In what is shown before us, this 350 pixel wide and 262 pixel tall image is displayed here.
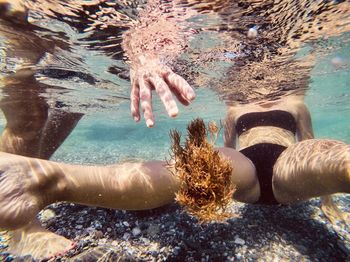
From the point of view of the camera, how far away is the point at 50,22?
5000mm

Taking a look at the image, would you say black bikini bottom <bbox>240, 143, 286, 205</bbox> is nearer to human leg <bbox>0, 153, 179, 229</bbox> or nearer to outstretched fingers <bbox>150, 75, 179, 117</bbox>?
human leg <bbox>0, 153, 179, 229</bbox>

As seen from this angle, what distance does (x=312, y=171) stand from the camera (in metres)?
3.65

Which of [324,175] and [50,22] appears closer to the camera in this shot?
[324,175]

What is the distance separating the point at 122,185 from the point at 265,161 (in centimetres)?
330

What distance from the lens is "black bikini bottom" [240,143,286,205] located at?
506 cm

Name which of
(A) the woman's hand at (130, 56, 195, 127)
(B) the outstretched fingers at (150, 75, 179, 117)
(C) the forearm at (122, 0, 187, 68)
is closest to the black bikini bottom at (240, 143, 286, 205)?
(A) the woman's hand at (130, 56, 195, 127)

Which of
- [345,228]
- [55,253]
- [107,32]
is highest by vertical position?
[107,32]

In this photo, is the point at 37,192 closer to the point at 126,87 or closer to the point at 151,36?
the point at 151,36

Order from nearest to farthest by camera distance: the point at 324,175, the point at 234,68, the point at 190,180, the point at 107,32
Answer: the point at 190,180, the point at 324,175, the point at 107,32, the point at 234,68

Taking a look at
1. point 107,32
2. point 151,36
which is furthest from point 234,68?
point 107,32

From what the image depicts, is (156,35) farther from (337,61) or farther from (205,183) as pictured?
(337,61)

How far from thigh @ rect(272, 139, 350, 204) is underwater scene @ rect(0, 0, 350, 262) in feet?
0.07

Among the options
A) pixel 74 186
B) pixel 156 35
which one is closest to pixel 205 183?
pixel 74 186

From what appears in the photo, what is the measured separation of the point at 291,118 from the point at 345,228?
3626 mm
